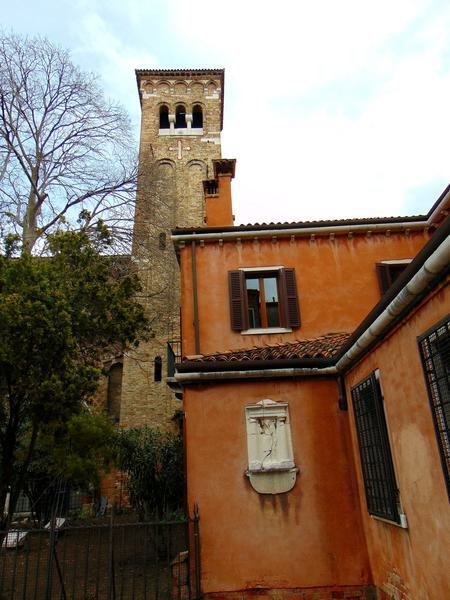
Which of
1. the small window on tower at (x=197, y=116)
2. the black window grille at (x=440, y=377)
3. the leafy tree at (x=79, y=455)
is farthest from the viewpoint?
the small window on tower at (x=197, y=116)

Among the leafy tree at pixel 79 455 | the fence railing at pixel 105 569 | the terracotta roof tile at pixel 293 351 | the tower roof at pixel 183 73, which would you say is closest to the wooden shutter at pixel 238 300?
the terracotta roof tile at pixel 293 351

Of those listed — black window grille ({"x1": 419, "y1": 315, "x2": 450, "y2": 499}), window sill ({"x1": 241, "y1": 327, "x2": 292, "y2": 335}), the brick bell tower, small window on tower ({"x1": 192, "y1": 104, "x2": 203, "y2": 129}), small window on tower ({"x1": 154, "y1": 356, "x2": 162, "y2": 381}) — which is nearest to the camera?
black window grille ({"x1": 419, "y1": 315, "x2": 450, "y2": 499})

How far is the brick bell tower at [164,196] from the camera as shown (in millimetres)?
18031

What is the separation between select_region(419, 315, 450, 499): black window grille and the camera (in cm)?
445

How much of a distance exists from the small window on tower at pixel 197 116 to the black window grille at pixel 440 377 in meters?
31.2

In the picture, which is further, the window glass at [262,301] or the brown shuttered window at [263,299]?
the window glass at [262,301]

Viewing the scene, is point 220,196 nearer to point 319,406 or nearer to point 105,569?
point 319,406

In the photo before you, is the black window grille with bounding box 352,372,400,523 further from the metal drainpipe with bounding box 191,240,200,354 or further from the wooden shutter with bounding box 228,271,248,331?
the metal drainpipe with bounding box 191,240,200,354

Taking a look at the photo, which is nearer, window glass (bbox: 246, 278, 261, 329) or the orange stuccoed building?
the orange stuccoed building

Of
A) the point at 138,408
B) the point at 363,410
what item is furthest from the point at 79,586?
the point at 138,408

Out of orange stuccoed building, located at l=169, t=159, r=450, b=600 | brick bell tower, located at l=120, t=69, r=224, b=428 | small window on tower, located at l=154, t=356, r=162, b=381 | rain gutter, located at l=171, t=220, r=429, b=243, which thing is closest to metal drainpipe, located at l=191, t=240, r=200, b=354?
orange stuccoed building, located at l=169, t=159, r=450, b=600

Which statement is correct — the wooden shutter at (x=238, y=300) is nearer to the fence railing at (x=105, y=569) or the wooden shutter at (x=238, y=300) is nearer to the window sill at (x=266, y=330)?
the window sill at (x=266, y=330)

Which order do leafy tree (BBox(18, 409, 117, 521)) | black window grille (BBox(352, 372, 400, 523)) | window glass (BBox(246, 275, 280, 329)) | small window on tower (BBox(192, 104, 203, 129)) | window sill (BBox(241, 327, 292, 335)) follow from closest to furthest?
black window grille (BBox(352, 372, 400, 523))
window sill (BBox(241, 327, 292, 335))
window glass (BBox(246, 275, 280, 329))
leafy tree (BBox(18, 409, 117, 521))
small window on tower (BBox(192, 104, 203, 129))

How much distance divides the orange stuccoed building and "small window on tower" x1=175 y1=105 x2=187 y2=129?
24981 millimetres
